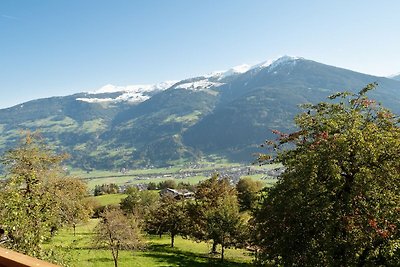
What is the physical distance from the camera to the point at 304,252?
19844 millimetres

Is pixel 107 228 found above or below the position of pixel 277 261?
below

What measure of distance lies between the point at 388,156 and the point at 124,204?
296ft

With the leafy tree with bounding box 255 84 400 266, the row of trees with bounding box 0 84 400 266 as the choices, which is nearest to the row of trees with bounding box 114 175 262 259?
the row of trees with bounding box 0 84 400 266

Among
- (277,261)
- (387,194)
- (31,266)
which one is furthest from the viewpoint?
(277,261)

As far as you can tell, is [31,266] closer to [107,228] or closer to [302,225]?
[302,225]

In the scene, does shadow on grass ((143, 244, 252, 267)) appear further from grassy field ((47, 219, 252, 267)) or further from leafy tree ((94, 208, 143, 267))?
leafy tree ((94, 208, 143, 267))

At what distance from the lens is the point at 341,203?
18891 millimetres

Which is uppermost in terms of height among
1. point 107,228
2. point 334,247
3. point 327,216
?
point 327,216

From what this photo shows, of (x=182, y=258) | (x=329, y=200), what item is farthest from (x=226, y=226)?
(x=329, y=200)

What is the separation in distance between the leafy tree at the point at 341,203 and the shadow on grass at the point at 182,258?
116ft

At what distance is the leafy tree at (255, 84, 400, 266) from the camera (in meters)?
17.9

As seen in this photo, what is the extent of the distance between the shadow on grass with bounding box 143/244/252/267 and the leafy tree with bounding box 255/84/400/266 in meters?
35.3

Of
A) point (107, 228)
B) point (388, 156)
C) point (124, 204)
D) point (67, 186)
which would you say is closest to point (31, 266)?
point (388, 156)

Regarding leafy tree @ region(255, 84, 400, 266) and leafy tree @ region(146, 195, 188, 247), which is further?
leafy tree @ region(146, 195, 188, 247)
